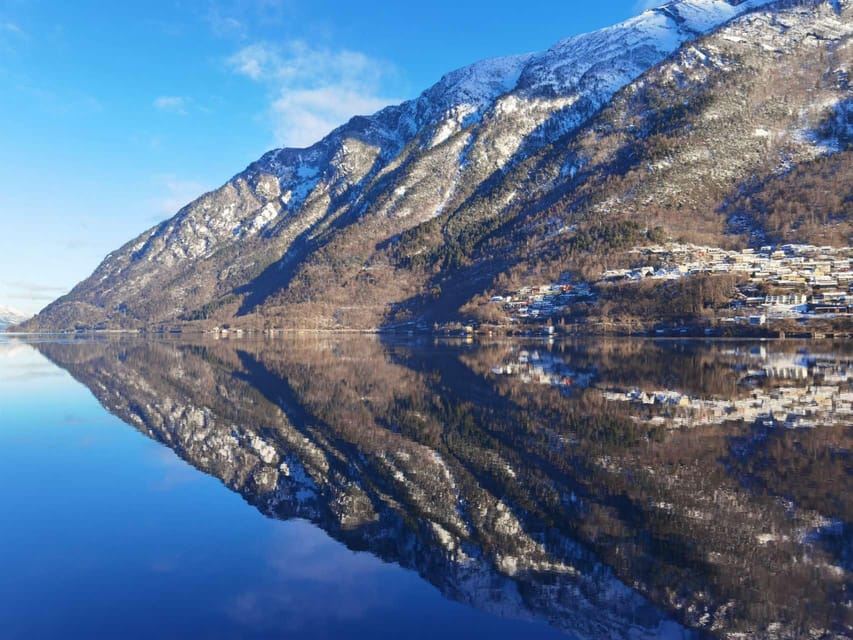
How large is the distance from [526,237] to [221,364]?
11848cm

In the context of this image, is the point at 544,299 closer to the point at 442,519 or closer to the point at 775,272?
the point at 775,272

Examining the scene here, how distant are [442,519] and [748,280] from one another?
109 meters

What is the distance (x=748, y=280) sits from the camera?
106m

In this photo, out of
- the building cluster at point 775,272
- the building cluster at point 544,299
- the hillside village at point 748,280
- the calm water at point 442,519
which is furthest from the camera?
the building cluster at point 544,299

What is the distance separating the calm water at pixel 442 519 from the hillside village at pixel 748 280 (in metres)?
73.9

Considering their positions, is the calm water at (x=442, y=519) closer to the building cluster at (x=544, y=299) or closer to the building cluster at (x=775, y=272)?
the building cluster at (x=775, y=272)

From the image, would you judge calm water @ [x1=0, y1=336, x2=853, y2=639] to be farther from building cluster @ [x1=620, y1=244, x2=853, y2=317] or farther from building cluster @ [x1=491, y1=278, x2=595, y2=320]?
building cluster @ [x1=491, y1=278, x2=595, y2=320]

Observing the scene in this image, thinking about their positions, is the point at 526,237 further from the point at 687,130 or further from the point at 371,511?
the point at 371,511

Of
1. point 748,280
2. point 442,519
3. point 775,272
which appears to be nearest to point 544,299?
point 748,280

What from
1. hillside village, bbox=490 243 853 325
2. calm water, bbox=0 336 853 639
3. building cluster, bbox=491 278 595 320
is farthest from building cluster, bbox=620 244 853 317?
calm water, bbox=0 336 853 639

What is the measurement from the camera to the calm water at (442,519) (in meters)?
11.3

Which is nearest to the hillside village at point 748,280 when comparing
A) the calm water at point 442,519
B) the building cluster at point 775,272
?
the building cluster at point 775,272

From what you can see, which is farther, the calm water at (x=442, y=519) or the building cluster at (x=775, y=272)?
the building cluster at (x=775, y=272)

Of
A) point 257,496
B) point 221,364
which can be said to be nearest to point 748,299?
point 221,364
